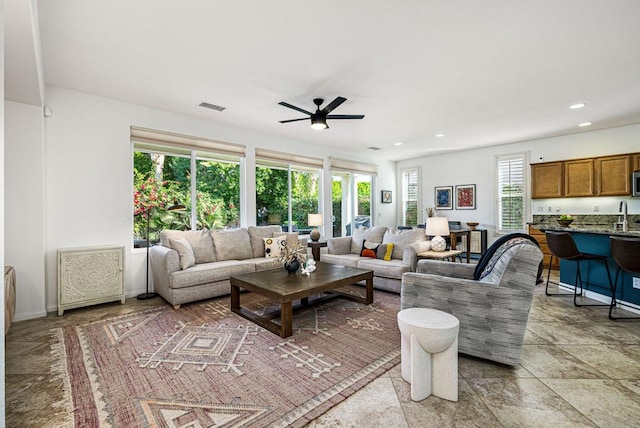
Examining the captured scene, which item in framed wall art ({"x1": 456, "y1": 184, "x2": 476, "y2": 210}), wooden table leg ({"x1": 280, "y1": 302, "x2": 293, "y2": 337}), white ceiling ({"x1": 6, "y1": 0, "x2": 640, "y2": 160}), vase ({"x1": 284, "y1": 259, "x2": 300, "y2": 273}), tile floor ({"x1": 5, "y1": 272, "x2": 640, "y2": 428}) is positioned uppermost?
white ceiling ({"x1": 6, "y1": 0, "x2": 640, "y2": 160})

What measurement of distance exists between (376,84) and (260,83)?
1348 millimetres

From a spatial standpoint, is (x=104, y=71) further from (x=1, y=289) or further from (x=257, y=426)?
(x=257, y=426)

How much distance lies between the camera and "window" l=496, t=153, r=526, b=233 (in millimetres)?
6555

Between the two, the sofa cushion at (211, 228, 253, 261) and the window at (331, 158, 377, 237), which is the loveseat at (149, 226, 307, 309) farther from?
the window at (331, 158, 377, 237)

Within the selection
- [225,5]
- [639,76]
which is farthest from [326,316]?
[639,76]

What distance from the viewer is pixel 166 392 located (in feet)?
6.57

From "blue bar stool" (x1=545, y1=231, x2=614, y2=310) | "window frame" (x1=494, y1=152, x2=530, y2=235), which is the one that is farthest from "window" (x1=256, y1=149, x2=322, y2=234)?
"blue bar stool" (x1=545, y1=231, x2=614, y2=310)

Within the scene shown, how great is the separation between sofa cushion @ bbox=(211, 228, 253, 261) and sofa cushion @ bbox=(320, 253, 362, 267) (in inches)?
48.4

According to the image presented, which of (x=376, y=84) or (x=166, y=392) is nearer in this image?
(x=166, y=392)

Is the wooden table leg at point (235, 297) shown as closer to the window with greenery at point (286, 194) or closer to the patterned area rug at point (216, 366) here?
the patterned area rug at point (216, 366)

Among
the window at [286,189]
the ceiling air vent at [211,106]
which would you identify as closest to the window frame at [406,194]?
the window at [286,189]

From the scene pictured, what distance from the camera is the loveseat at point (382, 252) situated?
4.16 meters

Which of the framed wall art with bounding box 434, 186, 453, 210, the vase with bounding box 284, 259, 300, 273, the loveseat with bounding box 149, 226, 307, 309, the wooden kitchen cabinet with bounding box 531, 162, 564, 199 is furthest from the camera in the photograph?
the framed wall art with bounding box 434, 186, 453, 210

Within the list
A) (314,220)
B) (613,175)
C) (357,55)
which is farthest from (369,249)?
(613,175)
